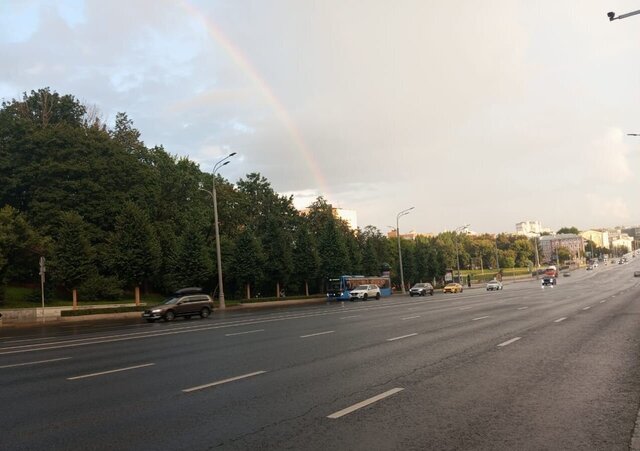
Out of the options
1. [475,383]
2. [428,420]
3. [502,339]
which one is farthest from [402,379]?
[502,339]

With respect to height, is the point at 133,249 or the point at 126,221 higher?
the point at 126,221

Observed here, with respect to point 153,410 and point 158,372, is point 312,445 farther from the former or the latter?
point 158,372

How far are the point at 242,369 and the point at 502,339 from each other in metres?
7.52

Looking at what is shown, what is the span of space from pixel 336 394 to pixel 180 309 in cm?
2388

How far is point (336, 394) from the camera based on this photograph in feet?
27.1

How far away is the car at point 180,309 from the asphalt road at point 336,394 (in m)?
13.7

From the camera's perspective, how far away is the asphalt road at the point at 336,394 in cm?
603

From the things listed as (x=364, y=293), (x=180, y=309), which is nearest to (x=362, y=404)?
(x=180, y=309)

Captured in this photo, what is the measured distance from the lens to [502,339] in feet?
48.0

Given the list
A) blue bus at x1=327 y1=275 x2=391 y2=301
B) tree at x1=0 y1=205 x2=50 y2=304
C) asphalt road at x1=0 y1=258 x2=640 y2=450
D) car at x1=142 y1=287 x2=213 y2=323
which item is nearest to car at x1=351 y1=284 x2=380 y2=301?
blue bus at x1=327 y1=275 x2=391 y2=301

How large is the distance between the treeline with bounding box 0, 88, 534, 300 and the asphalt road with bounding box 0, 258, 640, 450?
1099 inches

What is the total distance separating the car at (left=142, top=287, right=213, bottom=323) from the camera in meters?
29.5

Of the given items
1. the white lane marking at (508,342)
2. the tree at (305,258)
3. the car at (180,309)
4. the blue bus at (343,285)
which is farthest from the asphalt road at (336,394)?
the tree at (305,258)

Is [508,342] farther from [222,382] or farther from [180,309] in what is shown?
[180,309]
